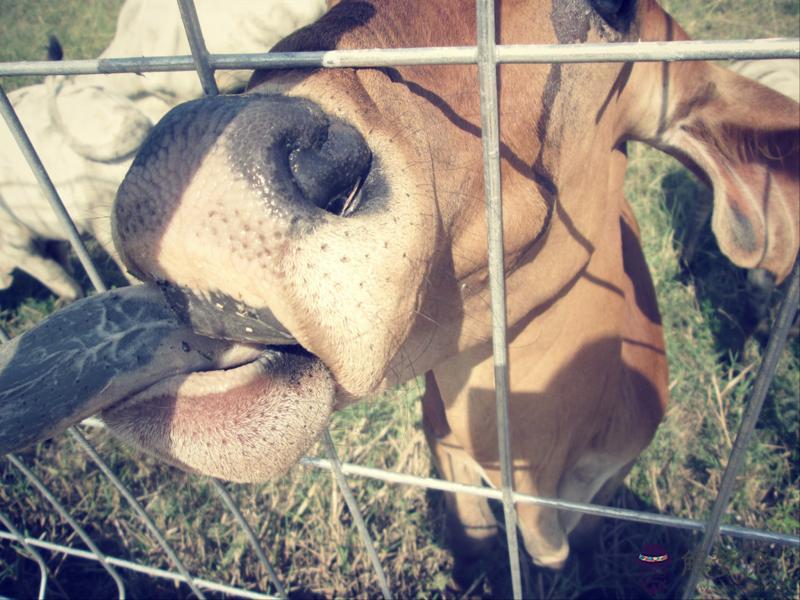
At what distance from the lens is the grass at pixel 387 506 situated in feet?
7.89

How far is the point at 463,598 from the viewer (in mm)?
2406

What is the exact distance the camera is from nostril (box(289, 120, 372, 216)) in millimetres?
829

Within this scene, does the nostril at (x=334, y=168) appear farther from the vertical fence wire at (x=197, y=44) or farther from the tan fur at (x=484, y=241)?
the vertical fence wire at (x=197, y=44)

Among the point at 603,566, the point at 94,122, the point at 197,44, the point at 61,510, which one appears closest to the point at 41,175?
the point at 197,44

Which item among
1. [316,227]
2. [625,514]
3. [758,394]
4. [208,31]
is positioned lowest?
[625,514]

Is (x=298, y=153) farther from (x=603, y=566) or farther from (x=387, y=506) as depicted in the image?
(x=603, y=566)

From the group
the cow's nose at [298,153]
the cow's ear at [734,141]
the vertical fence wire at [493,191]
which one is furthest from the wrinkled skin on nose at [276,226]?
the cow's ear at [734,141]

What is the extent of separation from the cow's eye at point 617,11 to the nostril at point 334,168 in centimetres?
72

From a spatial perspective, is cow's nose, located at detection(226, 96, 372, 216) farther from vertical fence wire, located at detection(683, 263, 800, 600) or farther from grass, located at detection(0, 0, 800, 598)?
grass, located at detection(0, 0, 800, 598)

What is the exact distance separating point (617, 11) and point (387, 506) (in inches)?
80.3

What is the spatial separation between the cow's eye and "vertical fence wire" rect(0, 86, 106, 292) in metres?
1.10

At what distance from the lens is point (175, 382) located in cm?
97

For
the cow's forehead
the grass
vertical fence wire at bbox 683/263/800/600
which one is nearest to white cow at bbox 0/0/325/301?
the grass

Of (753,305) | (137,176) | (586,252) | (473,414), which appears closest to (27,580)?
(473,414)
